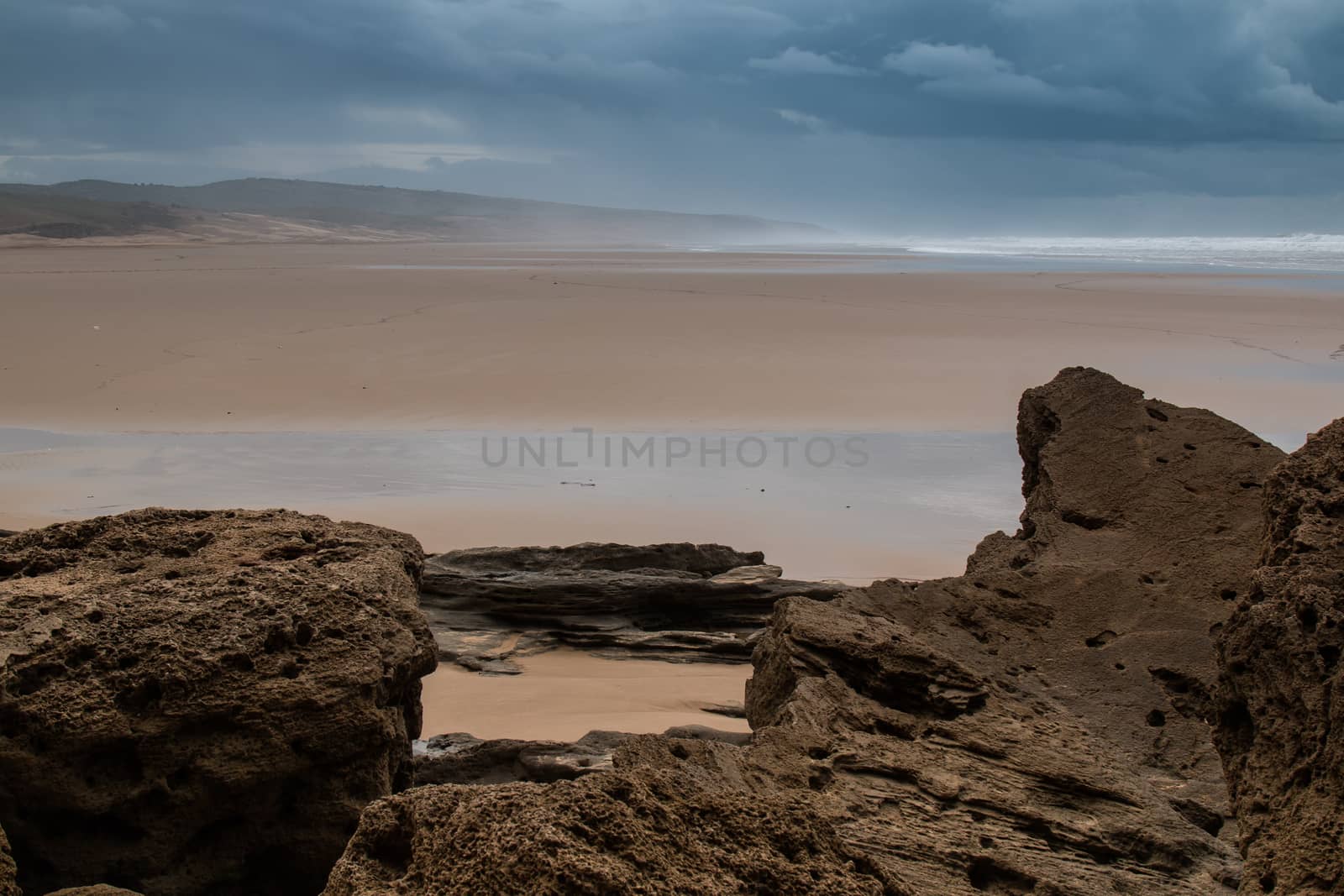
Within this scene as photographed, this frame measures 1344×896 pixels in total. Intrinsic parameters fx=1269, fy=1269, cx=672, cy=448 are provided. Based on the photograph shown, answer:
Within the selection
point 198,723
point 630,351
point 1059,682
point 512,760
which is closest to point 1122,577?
point 1059,682

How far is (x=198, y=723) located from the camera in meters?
3.01

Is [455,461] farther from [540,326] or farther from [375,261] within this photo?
[375,261]

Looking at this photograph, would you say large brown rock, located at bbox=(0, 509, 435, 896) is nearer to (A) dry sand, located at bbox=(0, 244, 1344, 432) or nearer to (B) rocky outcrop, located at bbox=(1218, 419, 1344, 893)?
(B) rocky outcrop, located at bbox=(1218, 419, 1344, 893)

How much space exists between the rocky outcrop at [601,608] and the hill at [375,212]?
87.3 meters

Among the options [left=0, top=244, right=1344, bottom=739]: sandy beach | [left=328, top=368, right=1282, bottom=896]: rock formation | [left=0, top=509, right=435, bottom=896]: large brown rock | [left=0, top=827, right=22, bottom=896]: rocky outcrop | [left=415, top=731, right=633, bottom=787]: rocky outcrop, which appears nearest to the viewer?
[left=328, top=368, right=1282, bottom=896]: rock formation

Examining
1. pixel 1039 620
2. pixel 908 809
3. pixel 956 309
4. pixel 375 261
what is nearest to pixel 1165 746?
pixel 1039 620

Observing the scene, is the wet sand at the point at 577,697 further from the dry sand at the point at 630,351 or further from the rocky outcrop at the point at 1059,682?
the dry sand at the point at 630,351

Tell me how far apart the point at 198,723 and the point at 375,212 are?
140086 mm

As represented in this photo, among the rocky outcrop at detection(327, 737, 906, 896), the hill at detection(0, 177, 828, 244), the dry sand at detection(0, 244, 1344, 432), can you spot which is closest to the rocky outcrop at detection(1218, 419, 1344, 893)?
the rocky outcrop at detection(327, 737, 906, 896)

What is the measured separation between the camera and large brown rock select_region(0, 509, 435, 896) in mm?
2918

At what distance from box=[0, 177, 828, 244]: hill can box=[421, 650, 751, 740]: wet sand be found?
88.0 metres

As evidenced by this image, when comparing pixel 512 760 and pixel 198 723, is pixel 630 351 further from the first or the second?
pixel 198 723

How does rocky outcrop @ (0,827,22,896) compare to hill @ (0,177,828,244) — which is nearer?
rocky outcrop @ (0,827,22,896)

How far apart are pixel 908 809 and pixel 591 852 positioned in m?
1.10
